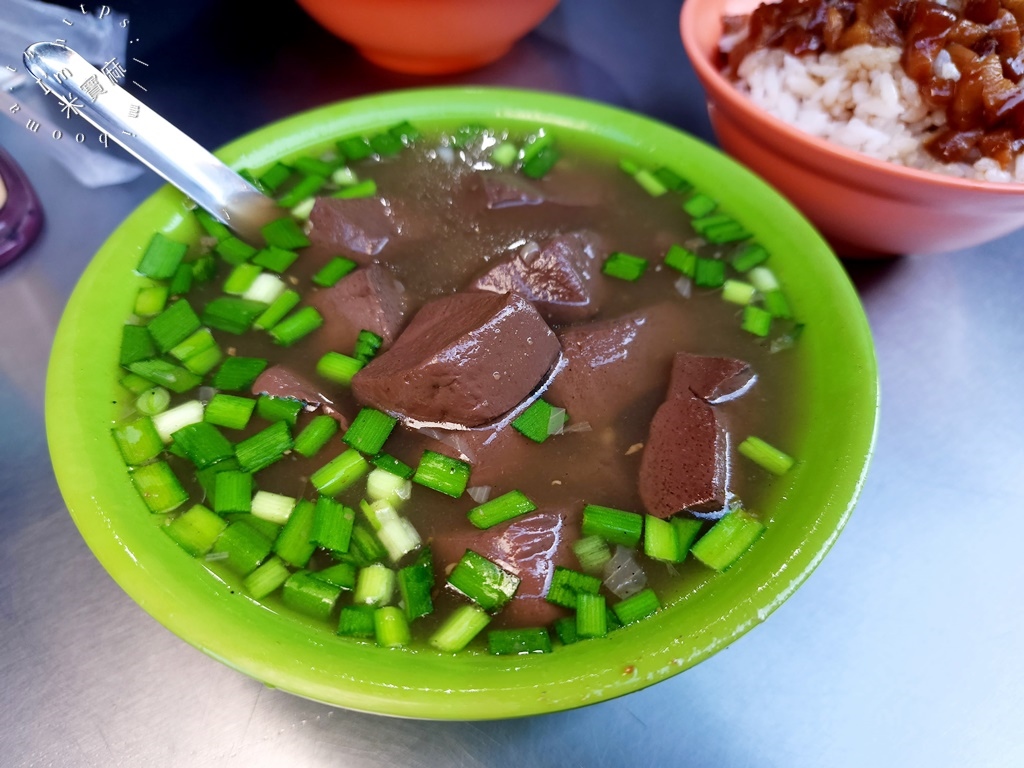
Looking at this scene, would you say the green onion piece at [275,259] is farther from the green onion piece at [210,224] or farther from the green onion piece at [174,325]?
the green onion piece at [174,325]

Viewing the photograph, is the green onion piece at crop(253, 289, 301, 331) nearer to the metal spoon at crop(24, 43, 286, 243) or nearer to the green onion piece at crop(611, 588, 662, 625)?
the metal spoon at crop(24, 43, 286, 243)

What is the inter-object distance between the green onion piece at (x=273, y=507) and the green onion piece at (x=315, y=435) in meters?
0.12

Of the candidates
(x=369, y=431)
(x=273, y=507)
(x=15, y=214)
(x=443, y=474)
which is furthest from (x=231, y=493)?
(x=15, y=214)

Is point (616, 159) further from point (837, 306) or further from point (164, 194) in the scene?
point (164, 194)

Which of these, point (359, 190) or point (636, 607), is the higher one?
point (359, 190)

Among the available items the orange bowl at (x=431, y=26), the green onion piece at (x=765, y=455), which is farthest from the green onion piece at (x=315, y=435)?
the orange bowl at (x=431, y=26)

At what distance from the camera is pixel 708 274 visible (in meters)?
1.81

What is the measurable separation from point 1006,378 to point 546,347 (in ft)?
5.01

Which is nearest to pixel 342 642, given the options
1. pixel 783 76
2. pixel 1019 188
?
pixel 1019 188

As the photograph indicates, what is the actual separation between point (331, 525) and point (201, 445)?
1.19ft

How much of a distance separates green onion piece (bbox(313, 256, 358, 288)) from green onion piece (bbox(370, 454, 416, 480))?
0.58m

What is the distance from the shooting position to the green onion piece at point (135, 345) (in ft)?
5.00

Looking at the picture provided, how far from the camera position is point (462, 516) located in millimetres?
1405

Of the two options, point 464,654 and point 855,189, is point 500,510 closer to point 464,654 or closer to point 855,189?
point 464,654
